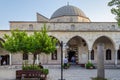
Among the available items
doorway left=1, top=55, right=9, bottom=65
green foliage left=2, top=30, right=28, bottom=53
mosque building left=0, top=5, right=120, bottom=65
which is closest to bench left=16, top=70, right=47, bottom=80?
green foliage left=2, top=30, right=28, bottom=53

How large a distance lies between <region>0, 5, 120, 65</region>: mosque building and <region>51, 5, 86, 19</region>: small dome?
5509mm

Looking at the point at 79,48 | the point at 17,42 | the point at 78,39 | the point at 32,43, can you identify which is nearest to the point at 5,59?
the point at 79,48

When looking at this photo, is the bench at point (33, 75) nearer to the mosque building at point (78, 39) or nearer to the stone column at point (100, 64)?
the stone column at point (100, 64)

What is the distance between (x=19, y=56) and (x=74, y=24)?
812cm

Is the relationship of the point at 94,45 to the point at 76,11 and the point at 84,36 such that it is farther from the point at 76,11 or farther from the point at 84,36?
the point at 76,11

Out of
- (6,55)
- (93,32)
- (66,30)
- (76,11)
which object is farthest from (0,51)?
(76,11)

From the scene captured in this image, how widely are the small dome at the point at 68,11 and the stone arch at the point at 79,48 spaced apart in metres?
5.95

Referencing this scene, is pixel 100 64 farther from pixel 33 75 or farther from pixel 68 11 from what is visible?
pixel 68 11

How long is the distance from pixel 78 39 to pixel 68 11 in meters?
6.72

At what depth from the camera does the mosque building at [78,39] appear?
31.7 metres

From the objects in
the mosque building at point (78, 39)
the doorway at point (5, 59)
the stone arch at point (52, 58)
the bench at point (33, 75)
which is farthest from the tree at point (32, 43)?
the stone arch at point (52, 58)

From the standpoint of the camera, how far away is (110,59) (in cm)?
3453

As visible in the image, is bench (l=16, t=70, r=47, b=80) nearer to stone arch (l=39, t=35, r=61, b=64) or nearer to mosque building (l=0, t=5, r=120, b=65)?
mosque building (l=0, t=5, r=120, b=65)

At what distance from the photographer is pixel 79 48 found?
34750 millimetres
